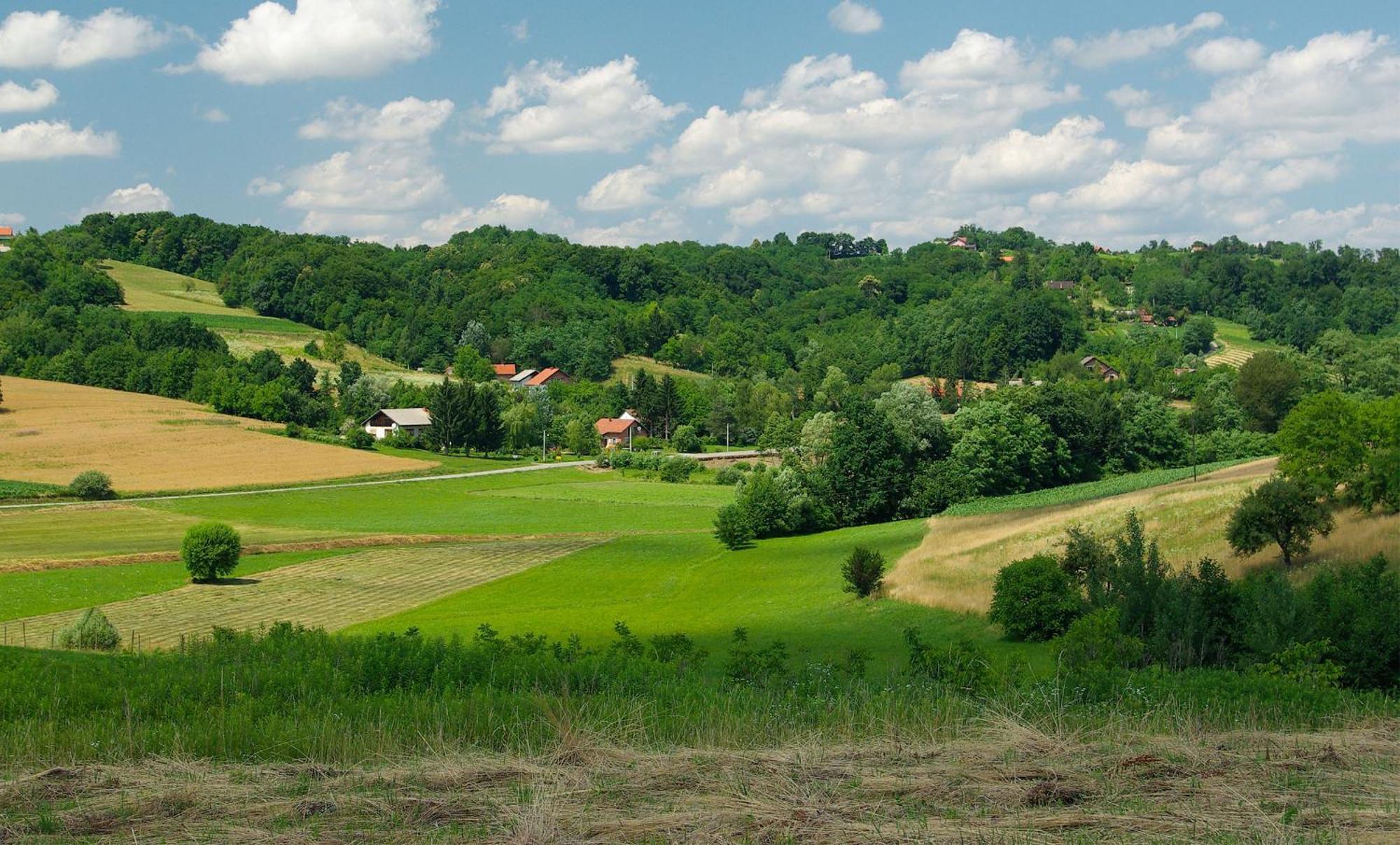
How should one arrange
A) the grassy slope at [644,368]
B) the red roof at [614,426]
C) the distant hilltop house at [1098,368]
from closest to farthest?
the red roof at [614,426], the distant hilltop house at [1098,368], the grassy slope at [644,368]

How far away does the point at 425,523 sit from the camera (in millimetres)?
63250

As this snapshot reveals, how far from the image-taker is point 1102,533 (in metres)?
44.6

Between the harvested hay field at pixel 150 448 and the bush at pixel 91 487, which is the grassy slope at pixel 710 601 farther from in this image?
A: the harvested hay field at pixel 150 448

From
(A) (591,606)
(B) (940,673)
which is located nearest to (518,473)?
(A) (591,606)

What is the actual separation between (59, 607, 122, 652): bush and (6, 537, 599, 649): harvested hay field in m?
0.51

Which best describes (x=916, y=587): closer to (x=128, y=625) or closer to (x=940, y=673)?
(x=940, y=673)

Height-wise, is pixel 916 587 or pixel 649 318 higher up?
pixel 649 318

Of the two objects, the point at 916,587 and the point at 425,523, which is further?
the point at 425,523

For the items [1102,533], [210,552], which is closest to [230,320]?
[210,552]

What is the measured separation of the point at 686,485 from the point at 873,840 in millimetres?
75807

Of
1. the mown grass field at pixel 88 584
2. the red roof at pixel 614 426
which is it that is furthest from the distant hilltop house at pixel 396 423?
the mown grass field at pixel 88 584

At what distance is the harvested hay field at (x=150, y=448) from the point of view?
75000 millimetres

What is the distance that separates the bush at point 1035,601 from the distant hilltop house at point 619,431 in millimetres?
81756

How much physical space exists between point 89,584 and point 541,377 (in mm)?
110687
